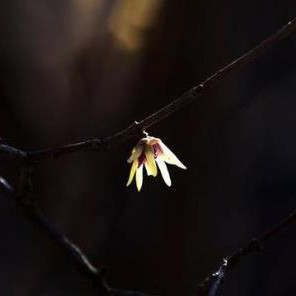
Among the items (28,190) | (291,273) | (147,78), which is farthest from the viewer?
(147,78)

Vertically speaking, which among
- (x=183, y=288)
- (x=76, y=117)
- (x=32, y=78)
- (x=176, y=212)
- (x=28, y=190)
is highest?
(x=32, y=78)

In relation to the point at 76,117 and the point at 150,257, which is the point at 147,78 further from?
the point at 150,257

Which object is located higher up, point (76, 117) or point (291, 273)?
point (76, 117)

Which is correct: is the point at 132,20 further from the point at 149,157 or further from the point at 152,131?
the point at 149,157

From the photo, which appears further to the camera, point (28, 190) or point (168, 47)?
point (168, 47)

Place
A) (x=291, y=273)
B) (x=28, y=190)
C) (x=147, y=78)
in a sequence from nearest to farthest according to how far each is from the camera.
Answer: (x=28, y=190) < (x=291, y=273) < (x=147, y=78)

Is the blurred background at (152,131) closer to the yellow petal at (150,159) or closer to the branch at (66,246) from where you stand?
the branch at (66,246)

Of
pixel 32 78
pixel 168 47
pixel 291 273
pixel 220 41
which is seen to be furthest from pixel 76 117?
pixel 291 273

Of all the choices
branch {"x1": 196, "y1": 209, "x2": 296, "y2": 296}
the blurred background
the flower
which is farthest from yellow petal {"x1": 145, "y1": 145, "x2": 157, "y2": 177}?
the blurred background
